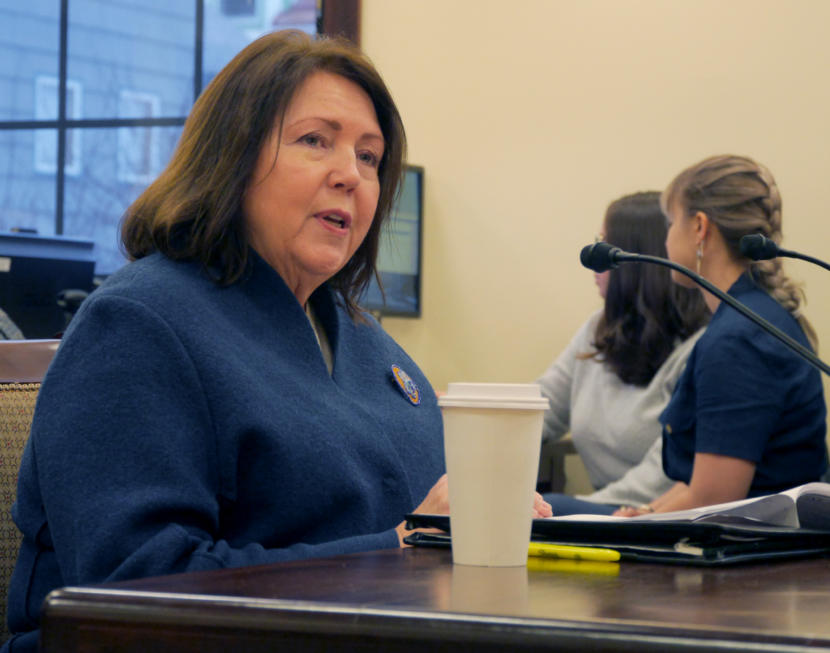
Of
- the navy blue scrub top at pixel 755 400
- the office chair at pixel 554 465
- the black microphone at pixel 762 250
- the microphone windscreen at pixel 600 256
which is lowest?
the office chair at pixel 554 465

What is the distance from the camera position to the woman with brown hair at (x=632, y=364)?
2865 millimetres

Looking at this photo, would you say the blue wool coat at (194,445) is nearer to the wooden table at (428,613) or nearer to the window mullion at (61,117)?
the wooden table at (428,613)

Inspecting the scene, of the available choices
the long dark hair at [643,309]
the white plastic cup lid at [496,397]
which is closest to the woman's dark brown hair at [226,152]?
the white plastic cup lid at [496,397]

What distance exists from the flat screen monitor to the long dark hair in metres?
0.86

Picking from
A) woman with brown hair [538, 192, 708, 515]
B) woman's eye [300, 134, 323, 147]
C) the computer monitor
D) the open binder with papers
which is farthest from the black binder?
the computer monitor

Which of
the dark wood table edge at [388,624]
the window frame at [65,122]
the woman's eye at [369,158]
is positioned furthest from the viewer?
the window frame at [65,122]

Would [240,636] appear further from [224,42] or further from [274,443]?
[224,42]

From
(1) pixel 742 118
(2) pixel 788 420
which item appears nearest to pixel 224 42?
(1) pixel 742 118

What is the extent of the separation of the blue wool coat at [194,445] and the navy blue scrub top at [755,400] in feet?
3.62

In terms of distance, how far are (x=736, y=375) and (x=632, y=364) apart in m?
0.68

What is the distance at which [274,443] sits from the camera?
1.12 m

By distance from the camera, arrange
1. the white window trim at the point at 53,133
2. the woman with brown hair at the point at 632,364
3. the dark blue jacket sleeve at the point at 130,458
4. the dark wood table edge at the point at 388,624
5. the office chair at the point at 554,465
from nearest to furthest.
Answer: the dark wood table edge at the point at 388,624, the dark blue jacket sleeve at the point at 130,458, the woman with brown hair at the point at 632,364, the office chair at the point at 554,465, the white window trim at the point at 53,133

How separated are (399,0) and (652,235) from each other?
1.36 m

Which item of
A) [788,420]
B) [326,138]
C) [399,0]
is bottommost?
[788,420]
